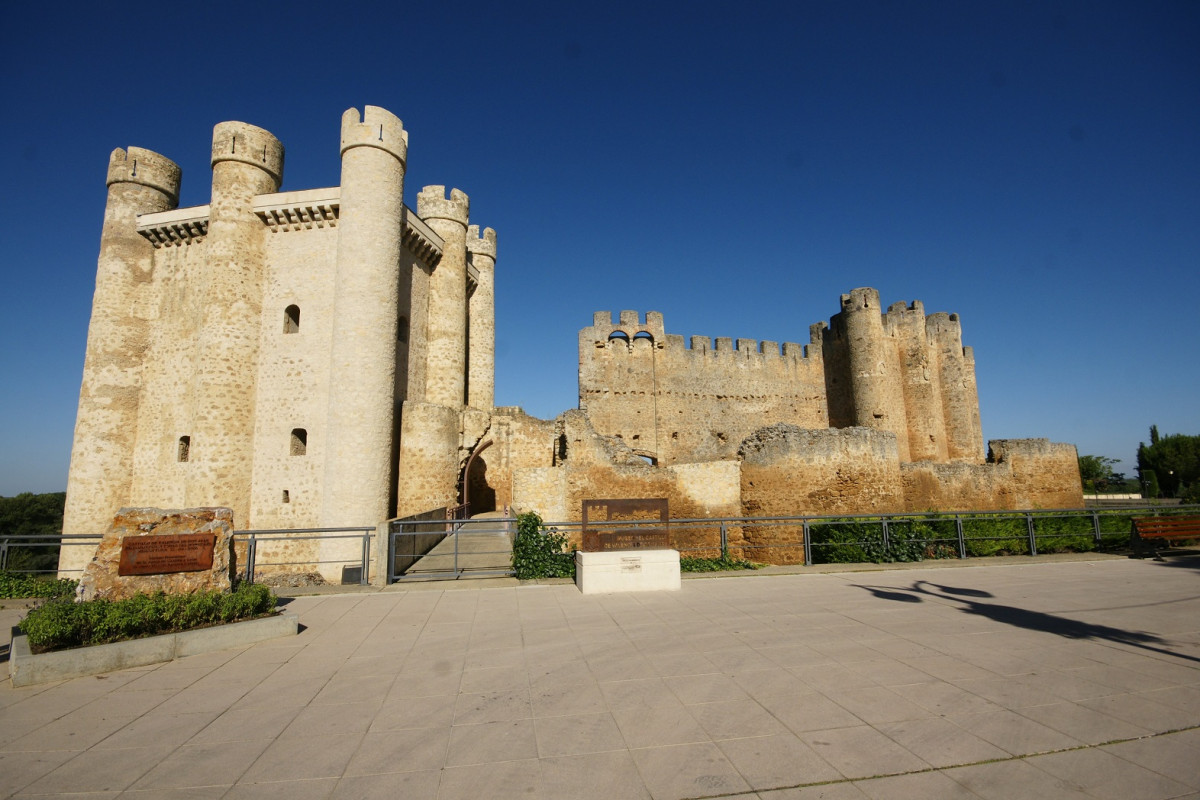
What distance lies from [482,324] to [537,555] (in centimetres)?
1863

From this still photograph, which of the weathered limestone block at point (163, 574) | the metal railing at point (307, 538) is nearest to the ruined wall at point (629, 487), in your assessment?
the metal railing at point (307, 538)

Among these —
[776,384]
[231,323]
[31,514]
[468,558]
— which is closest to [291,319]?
[231,323]

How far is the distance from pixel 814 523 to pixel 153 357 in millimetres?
22604

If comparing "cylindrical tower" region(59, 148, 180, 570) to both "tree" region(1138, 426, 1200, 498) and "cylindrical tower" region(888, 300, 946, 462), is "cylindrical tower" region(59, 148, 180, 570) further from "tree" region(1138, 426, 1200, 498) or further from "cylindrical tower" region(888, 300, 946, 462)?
"tree" region(1138, 426, 1200, 498)

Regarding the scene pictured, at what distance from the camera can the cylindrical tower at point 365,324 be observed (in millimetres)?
17000

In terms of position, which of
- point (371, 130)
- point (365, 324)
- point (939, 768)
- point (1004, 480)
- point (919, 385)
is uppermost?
point (371, 130)

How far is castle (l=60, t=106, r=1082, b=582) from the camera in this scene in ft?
52.2

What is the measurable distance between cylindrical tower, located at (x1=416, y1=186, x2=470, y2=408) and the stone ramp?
5940 mm

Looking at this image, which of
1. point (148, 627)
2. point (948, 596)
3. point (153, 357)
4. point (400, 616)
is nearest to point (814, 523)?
point (948, 596)

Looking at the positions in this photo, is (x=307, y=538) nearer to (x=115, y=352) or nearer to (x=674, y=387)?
(x=115, y=352)

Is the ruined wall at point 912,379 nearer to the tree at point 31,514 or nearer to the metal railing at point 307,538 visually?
the metal railing at point 307,538

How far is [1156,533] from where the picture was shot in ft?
35.8

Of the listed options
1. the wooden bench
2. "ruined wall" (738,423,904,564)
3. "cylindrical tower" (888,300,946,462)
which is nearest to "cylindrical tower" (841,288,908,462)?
"cylindrical tower" (888,300,946,462)

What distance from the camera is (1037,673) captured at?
188 inches
